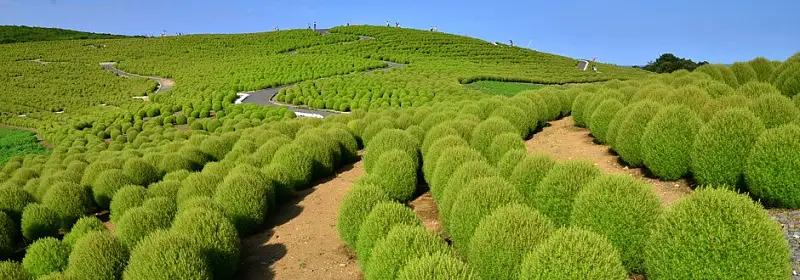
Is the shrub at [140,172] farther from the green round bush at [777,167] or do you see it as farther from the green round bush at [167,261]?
the green round bush at [777,167]

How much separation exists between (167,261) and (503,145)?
731 centimetres

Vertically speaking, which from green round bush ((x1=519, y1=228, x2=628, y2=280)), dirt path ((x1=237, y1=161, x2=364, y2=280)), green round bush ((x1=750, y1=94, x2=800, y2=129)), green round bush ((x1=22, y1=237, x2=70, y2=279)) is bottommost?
green round bush ((x1=22, y1=237, x2=70, y2=279))

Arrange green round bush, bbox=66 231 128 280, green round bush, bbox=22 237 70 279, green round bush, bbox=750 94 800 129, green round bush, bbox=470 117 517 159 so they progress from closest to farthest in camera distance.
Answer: green round bush, bbox=66 231 128 280 < green round bush, bbox=22 237 70 279 < green round bush, bbox=750 94 800 129 < green round bush, bbox=470 117 517 159

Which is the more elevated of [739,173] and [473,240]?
[739,173]

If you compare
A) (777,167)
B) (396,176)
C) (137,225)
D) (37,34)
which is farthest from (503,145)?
(37,34)

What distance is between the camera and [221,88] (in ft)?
182

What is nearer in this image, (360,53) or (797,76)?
(797,76)

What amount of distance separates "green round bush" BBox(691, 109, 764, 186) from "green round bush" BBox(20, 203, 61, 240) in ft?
49.4

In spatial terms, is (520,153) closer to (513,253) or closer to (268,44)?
(513,253)

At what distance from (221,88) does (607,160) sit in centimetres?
4967

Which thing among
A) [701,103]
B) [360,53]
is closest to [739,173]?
[701,103]

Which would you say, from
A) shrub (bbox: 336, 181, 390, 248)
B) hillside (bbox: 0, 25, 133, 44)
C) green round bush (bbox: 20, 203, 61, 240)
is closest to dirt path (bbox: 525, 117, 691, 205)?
shrub (bbox: 336, 181, 390, 248)

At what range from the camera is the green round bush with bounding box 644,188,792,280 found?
5.25 m

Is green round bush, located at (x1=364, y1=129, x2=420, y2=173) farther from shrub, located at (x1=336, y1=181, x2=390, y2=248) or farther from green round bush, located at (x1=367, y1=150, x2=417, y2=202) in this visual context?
shrub, located at (x1=336, y1=181, x2=390, y2=248)
